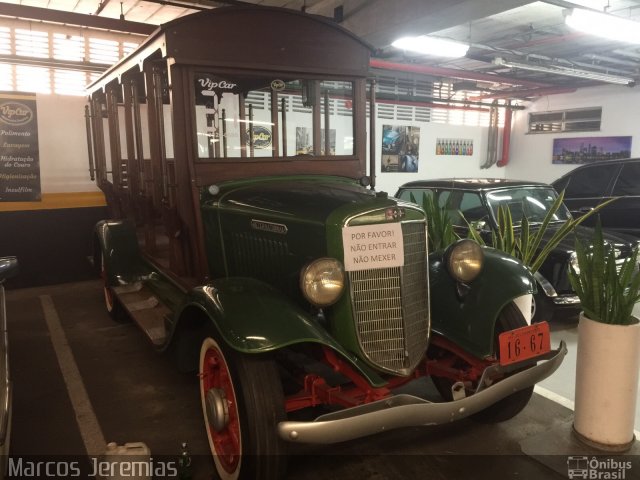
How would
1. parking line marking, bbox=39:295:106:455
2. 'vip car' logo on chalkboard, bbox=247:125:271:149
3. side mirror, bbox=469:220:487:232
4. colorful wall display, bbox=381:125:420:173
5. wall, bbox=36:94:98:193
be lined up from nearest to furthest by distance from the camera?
1. parking line marking, bbox=39:295:106:455
2. 'vip car' logo on chalkboard, bbox=247:125:271:149
3. side mirror, bbox=469:220:487:232
4. wall, bbox=36:94:98:193
5. colorful wall display, bbox=381:125:420:173

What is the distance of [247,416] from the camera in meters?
2.03

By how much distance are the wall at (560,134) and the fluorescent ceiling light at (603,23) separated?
5.24 m

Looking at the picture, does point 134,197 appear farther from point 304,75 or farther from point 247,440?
point 247,440

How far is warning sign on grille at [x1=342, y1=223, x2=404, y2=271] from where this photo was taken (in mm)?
2240

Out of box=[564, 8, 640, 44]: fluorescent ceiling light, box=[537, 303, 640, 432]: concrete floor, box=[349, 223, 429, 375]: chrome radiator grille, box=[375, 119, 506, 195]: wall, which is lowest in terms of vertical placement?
box=[537, 303, 640, 432]: concrete floor

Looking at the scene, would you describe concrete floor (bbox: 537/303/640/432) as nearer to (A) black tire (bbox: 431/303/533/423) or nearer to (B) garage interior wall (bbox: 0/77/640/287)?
(A) black tire (bbox: 431/303/533/423)

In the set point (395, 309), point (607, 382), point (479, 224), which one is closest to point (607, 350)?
point (607, 382)

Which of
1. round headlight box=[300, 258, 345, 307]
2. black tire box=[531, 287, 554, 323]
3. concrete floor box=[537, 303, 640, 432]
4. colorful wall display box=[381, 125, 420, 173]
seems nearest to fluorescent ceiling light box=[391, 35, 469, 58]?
black tire box=[531, 287, 554, 323]

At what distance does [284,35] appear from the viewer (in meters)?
3.22

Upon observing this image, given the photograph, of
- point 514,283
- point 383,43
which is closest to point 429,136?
point 383,43

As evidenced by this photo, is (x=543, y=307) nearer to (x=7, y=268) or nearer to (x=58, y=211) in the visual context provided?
(x=7, y=268)

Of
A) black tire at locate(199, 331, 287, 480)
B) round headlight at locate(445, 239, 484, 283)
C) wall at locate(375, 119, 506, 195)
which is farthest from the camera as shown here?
wall at locate(375, 119, 506, 195)

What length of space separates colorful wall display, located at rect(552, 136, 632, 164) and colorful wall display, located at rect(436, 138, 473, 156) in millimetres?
1878

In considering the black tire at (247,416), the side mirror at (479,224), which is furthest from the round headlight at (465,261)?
the side mirror at (479,224)
